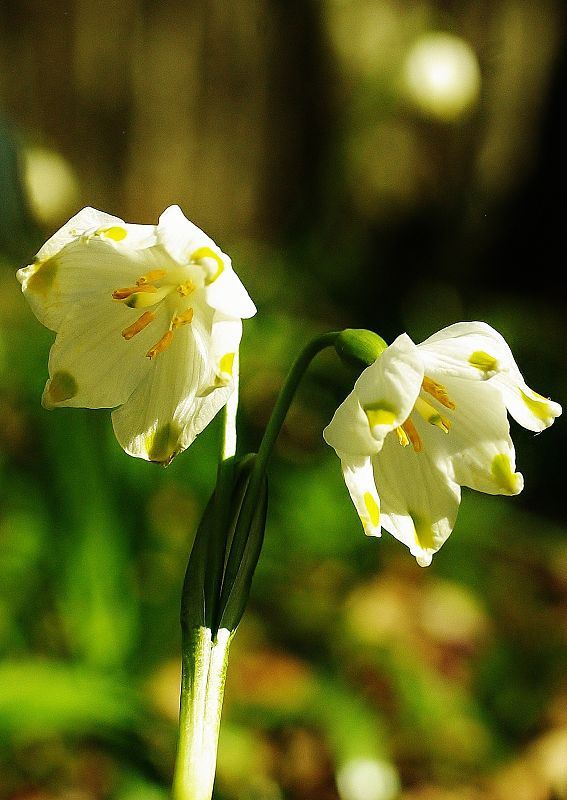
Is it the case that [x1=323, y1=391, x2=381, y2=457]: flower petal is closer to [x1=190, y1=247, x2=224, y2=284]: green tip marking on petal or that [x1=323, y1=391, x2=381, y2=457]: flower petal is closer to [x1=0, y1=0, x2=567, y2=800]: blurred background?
[x1=190, y1=247, x2=224, y2=284]: green tip marking on petal

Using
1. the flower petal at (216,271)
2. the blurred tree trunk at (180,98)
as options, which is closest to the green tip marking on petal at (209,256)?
the flower petal at (216,271)

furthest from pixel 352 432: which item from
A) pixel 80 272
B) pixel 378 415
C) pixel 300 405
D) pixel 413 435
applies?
pixel 300 405

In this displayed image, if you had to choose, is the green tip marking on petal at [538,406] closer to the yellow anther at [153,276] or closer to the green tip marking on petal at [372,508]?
the green tip marking on petal at [372,508]

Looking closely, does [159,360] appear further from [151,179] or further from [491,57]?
[491,57]

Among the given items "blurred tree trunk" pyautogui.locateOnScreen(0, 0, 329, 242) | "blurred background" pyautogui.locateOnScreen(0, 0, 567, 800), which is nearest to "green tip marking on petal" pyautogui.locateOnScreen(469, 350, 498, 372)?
"blurred background" pyautogui.locateOnScreen(0, 0, 567, 800)

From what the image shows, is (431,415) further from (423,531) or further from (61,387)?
(61,387)

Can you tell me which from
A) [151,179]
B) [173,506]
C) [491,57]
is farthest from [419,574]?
[491,57]
